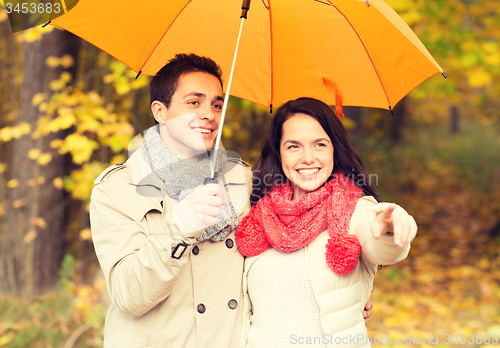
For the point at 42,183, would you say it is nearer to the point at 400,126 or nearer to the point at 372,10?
the point at 372,10

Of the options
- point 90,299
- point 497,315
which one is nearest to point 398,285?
point 497,315

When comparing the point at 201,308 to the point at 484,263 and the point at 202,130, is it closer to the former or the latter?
the point at 202,130

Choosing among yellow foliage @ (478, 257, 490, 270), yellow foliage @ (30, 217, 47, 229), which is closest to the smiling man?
yellow foliage @ (30, 217, 47, 229)

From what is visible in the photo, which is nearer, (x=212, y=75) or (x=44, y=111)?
(x=212, y=75)

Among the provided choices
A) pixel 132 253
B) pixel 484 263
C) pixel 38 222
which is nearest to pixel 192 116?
pixel 132 253

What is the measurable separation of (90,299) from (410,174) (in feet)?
32.1

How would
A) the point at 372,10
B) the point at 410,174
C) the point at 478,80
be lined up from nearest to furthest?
the point at 372,10 < the point at 478,80 < the point at 410,174

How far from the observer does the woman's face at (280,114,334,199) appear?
2449 mm

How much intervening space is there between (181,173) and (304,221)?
72 cm

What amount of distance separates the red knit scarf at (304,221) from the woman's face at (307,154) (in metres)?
0.07

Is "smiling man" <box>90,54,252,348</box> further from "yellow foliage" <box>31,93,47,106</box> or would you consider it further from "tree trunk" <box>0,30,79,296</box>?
"tree trunk" <box>0,30,79,296</box>

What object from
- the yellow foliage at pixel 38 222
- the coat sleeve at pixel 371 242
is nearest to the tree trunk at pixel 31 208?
the yellow foliage at pixel 38 222

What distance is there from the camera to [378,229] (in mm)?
1811

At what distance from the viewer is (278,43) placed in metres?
2.71
